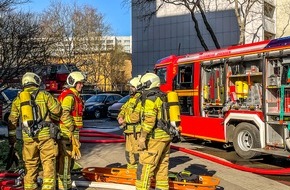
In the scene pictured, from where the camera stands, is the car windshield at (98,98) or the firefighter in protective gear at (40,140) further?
the car windshield at (98,98)

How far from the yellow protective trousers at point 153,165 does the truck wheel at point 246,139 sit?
13.3 feet

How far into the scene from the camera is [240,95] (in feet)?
33.6

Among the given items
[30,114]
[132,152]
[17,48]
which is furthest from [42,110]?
[17,48]

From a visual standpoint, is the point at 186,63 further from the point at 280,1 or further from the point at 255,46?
the point at 280,1

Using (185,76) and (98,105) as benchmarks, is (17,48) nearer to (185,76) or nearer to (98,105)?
(185,76)

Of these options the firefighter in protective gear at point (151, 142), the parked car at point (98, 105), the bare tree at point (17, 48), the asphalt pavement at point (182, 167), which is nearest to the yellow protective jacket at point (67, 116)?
the asphalt pavement at point (182, 167)

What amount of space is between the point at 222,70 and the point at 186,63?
1582mm

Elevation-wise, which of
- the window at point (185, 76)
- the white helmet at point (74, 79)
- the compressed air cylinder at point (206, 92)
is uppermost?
the window at point (185, 76)

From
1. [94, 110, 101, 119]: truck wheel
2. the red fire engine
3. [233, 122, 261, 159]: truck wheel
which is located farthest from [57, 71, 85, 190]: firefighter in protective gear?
[94, 110, 101, 119]: truck wheel

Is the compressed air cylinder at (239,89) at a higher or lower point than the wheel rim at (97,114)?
higher

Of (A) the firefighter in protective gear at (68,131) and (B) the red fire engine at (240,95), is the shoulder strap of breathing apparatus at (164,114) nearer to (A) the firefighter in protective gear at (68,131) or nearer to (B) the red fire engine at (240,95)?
(A) the firefighter in protective gear at (68,131)

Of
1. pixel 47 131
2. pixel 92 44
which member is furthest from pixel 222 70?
pixel 92 44

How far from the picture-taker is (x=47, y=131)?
5824 millimetres

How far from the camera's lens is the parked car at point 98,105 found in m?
23.2
